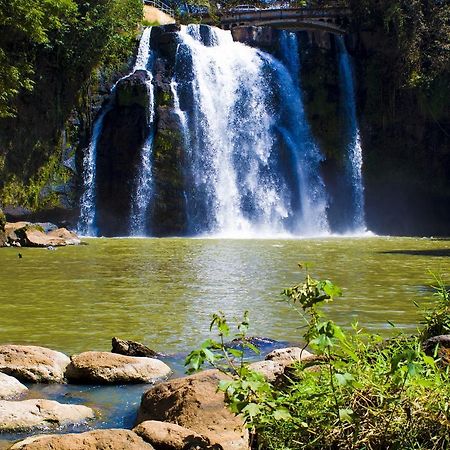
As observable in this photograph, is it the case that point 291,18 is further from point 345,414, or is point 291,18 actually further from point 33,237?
point 345,414

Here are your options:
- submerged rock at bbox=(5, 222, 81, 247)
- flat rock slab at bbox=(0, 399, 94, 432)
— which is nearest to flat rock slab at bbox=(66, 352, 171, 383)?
flat rock slab at bbox=(0, 399, 94, 432)

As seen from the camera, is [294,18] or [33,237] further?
[294,18]

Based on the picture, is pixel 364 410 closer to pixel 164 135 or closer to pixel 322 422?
pixel 322 422

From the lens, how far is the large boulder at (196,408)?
13.8 ft

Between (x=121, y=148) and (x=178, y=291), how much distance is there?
19369 millimetres

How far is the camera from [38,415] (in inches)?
182

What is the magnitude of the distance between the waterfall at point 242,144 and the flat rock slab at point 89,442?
24509 millimetres

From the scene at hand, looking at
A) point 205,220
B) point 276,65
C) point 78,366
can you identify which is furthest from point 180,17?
point 78,366

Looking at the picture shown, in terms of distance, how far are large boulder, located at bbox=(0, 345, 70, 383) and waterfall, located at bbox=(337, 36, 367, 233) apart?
84.9ft

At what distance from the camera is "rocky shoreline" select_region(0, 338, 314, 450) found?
12.2 ft

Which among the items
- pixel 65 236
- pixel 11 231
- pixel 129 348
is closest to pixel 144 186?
pixel 65 236

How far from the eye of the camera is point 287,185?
3064 centimetres

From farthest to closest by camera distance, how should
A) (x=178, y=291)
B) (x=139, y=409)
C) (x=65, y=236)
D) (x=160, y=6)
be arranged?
1. (x=160, y=6)
2. (x=65, y=236)
3. (x=178, y=291)
4. (x=139, y=409)

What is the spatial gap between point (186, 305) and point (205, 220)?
754 inches
